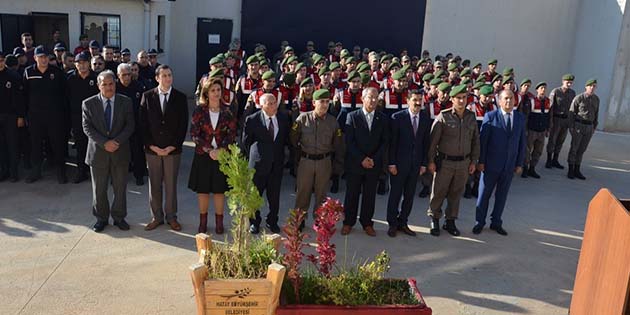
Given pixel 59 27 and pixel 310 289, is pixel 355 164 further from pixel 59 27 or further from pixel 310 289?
pixel 59 27

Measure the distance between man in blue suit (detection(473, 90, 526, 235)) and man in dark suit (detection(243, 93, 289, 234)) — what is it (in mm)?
2386

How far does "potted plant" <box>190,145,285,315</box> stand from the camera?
380cm

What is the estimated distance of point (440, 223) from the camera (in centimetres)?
704

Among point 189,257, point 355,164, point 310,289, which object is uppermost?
point 355,164

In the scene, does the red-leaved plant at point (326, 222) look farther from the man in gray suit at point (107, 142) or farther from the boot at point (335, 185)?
the boot at point (335, 185)

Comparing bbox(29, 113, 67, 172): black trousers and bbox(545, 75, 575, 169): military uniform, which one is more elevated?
bbox(545, 75, 575, 169): military uniform

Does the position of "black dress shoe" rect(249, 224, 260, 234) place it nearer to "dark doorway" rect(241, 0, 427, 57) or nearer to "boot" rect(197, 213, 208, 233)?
"boot" rect(197, 213, 208, 233)

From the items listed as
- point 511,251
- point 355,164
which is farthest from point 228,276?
point 511,251

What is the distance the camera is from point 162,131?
19.8 ft

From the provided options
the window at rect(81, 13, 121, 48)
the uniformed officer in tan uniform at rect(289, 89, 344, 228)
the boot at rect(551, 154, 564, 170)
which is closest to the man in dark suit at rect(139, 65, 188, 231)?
the uniformed officer in tan uniform at rect(289, 89, 344, 228)

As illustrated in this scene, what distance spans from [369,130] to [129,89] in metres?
3.50

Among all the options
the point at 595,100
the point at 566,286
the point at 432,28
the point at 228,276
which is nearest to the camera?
the point at 228,276

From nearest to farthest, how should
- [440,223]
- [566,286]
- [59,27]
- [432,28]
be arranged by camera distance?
[566,286]
[440,223]
[59,27]
[432,28]

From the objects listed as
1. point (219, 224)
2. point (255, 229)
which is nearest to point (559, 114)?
point (255, 229)
